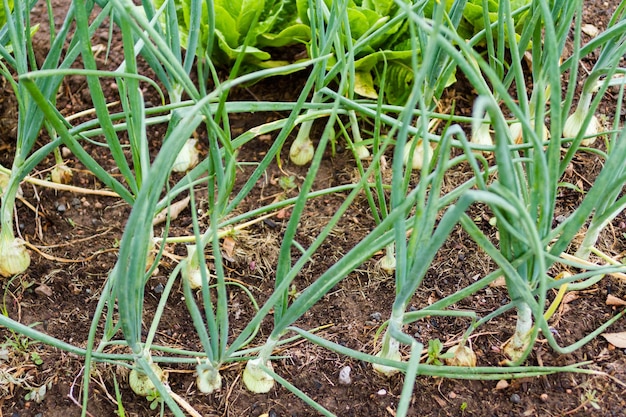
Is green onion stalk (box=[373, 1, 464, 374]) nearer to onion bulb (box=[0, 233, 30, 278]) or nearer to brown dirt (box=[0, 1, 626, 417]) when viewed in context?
brown dirt (box=[0, 1, 626, 417])

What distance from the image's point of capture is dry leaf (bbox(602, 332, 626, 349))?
1134mm

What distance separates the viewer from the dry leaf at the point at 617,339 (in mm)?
1134

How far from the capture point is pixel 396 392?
43.8 inches

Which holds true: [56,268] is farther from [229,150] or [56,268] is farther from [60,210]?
[229,150]

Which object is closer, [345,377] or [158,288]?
[345,377]

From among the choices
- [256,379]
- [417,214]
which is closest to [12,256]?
[256,379]

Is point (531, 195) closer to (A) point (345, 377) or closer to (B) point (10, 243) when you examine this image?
(A) point (345, 377)

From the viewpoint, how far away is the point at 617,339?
1140mm

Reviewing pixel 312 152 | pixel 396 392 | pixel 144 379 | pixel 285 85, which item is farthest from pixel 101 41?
pixel 396 392

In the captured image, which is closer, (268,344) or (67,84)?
(268,344)

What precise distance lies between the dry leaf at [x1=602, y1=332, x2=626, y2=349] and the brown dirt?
0.01 m

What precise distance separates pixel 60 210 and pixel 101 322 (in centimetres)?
31

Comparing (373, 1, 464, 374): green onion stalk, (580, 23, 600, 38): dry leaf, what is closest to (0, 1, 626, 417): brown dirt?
(373, 1, 464, 374): green onion stalk

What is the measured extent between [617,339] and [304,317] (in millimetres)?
519
